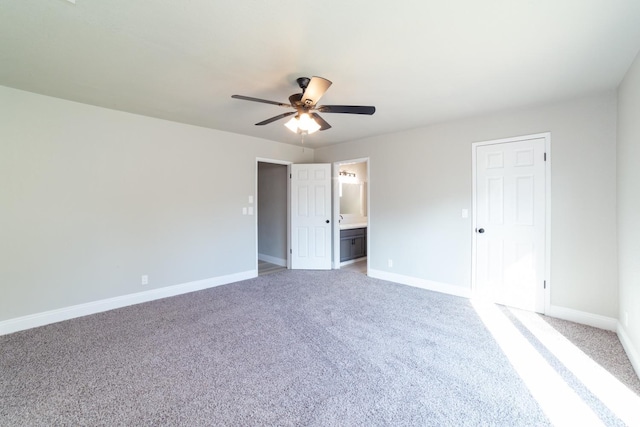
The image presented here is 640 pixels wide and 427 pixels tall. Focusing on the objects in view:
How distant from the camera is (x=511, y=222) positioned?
11.1 ft

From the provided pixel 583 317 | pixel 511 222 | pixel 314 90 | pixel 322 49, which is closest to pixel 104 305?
pixel 314 90

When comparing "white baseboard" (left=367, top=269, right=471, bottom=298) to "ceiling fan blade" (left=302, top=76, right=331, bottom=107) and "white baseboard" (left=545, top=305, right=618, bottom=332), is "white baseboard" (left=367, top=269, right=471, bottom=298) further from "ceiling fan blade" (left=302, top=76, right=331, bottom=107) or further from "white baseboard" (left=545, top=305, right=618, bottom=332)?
"ceiling fan blade" (left=302, top=76, right=331, bottom=107)

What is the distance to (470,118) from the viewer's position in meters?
3.64

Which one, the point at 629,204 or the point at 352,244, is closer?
the point at 629,204

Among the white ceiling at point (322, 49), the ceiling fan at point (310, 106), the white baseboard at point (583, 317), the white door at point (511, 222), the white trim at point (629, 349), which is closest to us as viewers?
the white ceiling at point (322, 49)

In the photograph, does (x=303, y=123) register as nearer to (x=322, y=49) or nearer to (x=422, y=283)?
(x=322, y=49)

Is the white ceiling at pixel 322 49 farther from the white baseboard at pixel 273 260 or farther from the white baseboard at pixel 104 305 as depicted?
the white baseboard at pixel 273 260

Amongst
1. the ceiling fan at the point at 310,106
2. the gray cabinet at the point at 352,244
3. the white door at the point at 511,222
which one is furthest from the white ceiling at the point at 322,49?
the gray cabinet at the point at 352,244

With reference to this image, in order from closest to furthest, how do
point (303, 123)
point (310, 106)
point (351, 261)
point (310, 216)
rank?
point (310, 106)
point (303, 123)
point (310, 216)
point (351, 261)

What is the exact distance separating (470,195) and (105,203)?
4.66 meters

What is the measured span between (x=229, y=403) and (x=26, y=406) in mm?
1278

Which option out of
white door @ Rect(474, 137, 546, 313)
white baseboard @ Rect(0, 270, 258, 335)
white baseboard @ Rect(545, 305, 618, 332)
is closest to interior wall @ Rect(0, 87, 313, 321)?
white baseboard @ Rect(0, 270, 258, 335)

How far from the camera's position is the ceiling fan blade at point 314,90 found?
2076mm

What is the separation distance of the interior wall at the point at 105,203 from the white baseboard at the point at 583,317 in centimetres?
430
